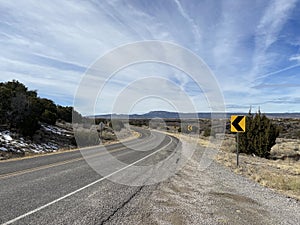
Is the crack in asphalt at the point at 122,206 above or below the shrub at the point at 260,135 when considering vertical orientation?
below

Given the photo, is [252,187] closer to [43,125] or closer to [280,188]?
[280,188]

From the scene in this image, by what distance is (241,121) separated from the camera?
14.6 meters

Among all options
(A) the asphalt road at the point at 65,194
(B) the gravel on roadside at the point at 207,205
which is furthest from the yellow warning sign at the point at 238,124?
(A) the asphalt road at the point at 65,194

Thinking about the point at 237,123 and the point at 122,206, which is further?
the point at 237,123

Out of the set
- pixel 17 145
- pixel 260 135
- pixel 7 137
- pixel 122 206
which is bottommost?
pixel 122 206

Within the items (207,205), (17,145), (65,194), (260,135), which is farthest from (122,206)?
(260,135)

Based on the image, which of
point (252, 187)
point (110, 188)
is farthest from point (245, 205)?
point (110, 188)

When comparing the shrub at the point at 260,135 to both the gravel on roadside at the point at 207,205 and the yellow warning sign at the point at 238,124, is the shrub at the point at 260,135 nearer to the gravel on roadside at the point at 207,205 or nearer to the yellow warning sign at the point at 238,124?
the yellow warning sign at the point at 238,124

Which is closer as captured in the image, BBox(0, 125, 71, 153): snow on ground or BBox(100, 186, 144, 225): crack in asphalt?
BBox(100, 186, 144, 225): crack in asphalt

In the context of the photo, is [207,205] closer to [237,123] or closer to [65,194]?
[65,194]

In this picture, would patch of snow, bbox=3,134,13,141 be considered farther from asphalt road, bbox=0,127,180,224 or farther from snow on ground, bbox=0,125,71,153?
asphalt road, bbox=0,127,180,224

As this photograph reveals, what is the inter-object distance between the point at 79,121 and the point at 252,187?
45825 mm

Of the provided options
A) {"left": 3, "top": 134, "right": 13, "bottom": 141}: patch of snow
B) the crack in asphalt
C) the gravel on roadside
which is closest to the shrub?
the gravel on roadside

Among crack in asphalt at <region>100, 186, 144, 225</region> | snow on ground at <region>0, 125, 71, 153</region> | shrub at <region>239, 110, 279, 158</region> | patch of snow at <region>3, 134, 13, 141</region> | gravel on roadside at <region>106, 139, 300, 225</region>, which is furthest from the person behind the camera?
shrub at <region>239, 110, 279, 158</region>
